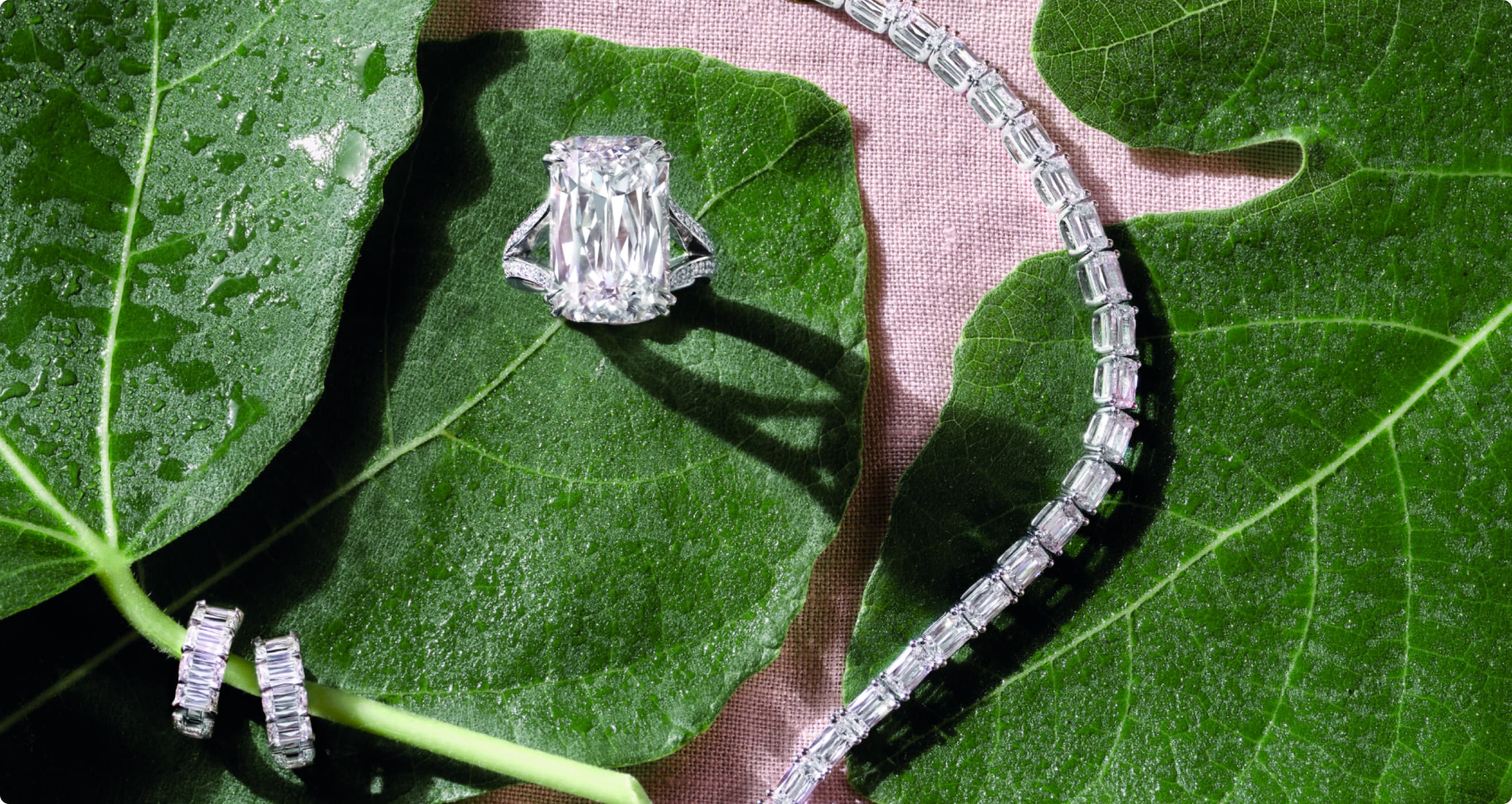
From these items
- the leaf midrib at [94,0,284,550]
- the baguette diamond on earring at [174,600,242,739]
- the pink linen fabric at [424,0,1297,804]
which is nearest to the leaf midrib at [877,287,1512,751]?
the pink linen fabric at [424,0,1297,804]

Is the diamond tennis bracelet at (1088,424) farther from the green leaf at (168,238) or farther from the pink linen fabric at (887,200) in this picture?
the green leaf at (168,238)

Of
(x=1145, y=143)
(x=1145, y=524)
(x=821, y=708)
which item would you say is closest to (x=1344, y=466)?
(x=1145, y=524)

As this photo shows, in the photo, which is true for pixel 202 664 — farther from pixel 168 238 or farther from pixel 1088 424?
pixel 1088 424

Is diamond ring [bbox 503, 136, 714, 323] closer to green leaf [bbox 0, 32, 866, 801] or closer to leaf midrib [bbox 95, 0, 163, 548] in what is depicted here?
green leaf [bbox 0, 32, 866, 801]

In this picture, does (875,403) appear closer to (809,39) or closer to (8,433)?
(809,39)

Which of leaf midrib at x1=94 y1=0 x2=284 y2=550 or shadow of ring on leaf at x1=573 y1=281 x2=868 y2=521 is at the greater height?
leaf midrib at x1=94 y1=0 x2=284 y2=550

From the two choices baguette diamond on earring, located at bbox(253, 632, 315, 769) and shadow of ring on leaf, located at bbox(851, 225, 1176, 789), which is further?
shadow of ring on leaf, located at bbox(851, 225, 1176, 789)

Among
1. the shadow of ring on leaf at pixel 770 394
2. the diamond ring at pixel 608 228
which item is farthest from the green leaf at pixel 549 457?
the diamond ring at pixel 608 228
